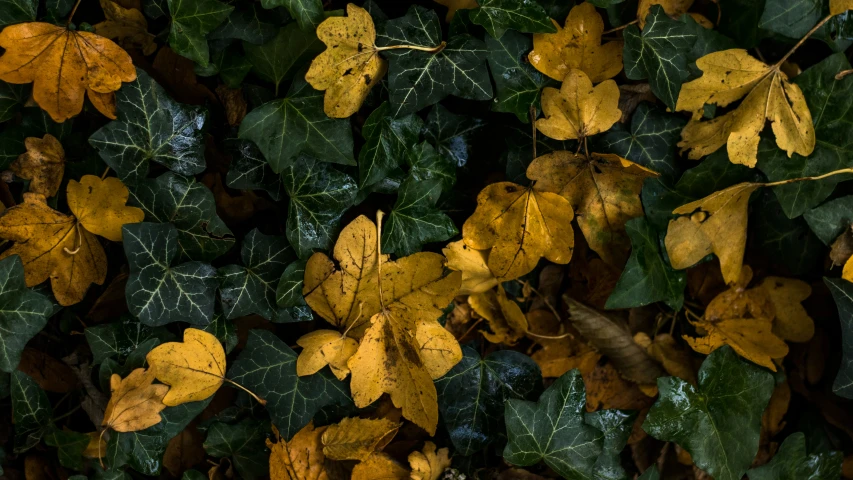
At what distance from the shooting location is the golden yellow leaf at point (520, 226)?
0.94 metres

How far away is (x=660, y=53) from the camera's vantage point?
3.06ft

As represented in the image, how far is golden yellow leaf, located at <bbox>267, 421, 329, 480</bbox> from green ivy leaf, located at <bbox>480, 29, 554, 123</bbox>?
56 centimetres

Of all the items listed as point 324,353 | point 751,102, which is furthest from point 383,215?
point 751,102

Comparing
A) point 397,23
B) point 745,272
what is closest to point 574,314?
point 745,272

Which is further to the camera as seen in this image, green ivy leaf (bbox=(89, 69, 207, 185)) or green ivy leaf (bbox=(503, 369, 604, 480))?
green ivy leaf (bbox=(503, 369, 604, 480))

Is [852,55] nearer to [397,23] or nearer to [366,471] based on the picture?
[397,23]

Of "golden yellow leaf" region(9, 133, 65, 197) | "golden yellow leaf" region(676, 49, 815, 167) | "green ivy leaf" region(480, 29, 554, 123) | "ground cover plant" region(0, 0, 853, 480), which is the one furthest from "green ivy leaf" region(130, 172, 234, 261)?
"golden yellow leaf" region(676, 49, 815, 167)

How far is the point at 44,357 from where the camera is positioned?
101cm

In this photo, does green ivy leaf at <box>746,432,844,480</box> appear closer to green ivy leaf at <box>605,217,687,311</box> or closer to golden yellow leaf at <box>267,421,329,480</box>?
green ivy leaf at <box>605,217,687,311</box>

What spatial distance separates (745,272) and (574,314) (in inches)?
11.8

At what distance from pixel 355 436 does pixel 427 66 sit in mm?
555

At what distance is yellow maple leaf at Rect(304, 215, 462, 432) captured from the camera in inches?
36.9

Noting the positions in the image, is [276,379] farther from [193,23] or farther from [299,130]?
[193,23]

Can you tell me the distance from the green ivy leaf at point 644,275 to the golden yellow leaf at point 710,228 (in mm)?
21
